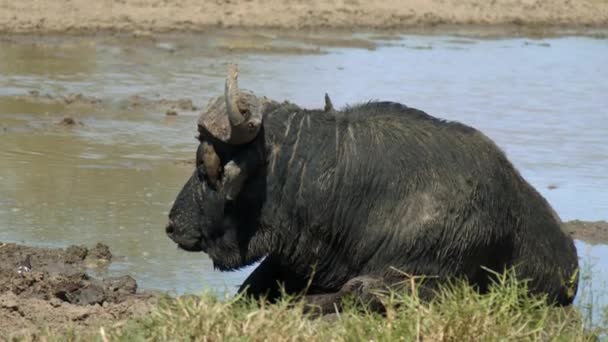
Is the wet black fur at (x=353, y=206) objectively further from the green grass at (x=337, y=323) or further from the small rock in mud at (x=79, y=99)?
the small rock in mud at (x=79, y=99)

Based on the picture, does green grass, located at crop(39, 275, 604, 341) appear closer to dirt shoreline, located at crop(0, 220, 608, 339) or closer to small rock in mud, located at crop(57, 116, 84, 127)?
dirt shoreline, located at crop(0, 220, 608, 339)

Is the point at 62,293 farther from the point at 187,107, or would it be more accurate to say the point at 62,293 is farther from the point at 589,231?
the point at 187,107

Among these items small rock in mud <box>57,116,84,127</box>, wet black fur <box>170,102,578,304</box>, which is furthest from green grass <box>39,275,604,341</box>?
small rock in mud <box>57,116,84,127</box>

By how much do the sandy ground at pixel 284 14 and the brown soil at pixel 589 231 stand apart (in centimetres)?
1041

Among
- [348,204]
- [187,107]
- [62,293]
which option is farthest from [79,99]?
[348,204]

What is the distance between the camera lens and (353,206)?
6.61 meters

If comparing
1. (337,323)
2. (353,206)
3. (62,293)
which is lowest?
(62,293)

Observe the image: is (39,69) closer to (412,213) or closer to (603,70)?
(603,70)

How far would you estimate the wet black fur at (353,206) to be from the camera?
653cm

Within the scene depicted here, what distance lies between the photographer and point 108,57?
17.5 m

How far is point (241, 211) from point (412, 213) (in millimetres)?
782

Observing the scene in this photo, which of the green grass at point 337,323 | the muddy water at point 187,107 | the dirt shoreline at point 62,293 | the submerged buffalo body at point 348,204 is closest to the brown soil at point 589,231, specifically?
the muddy water at point 187,107

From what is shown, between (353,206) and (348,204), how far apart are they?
25 millimetres

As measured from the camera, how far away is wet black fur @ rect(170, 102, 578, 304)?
653 cm
